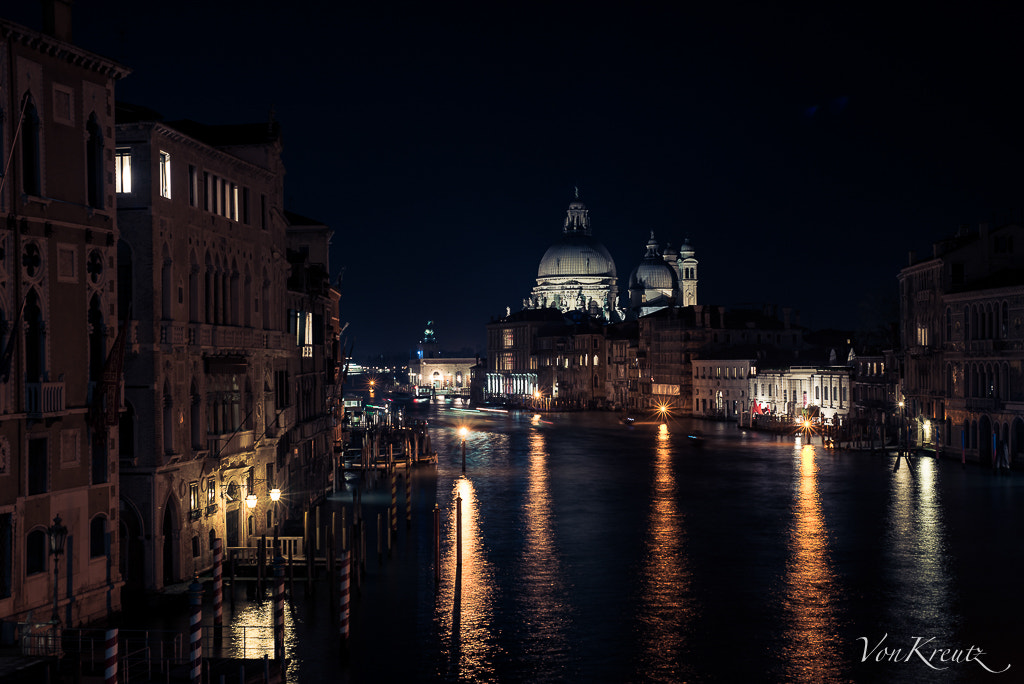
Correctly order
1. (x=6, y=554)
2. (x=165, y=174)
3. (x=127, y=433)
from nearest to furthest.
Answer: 1. (x=6, y=554)
2. (x=127, y=433)
3. (x=165, y=174)

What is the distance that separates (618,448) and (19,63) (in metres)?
61.8

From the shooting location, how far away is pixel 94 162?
73.4 feet

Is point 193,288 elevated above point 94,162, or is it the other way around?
point 94,162

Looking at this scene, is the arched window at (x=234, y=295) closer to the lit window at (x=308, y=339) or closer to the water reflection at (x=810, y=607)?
the lit window at (x=308, y=339)

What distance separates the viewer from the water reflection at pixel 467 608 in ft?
72.2

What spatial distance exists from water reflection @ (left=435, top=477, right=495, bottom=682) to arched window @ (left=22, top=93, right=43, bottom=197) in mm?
10992

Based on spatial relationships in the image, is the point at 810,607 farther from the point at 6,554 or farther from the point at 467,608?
the point at 6,554

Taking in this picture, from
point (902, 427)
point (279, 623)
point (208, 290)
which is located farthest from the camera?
point (902, 427)

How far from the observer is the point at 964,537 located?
3600 centimetres

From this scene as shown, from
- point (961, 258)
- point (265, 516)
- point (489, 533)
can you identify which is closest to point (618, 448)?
point (961, 258)

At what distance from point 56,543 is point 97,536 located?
1.59m

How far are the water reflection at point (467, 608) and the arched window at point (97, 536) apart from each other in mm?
6603

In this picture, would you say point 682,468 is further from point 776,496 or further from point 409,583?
point 409,583

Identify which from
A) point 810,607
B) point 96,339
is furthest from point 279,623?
point 810,607
